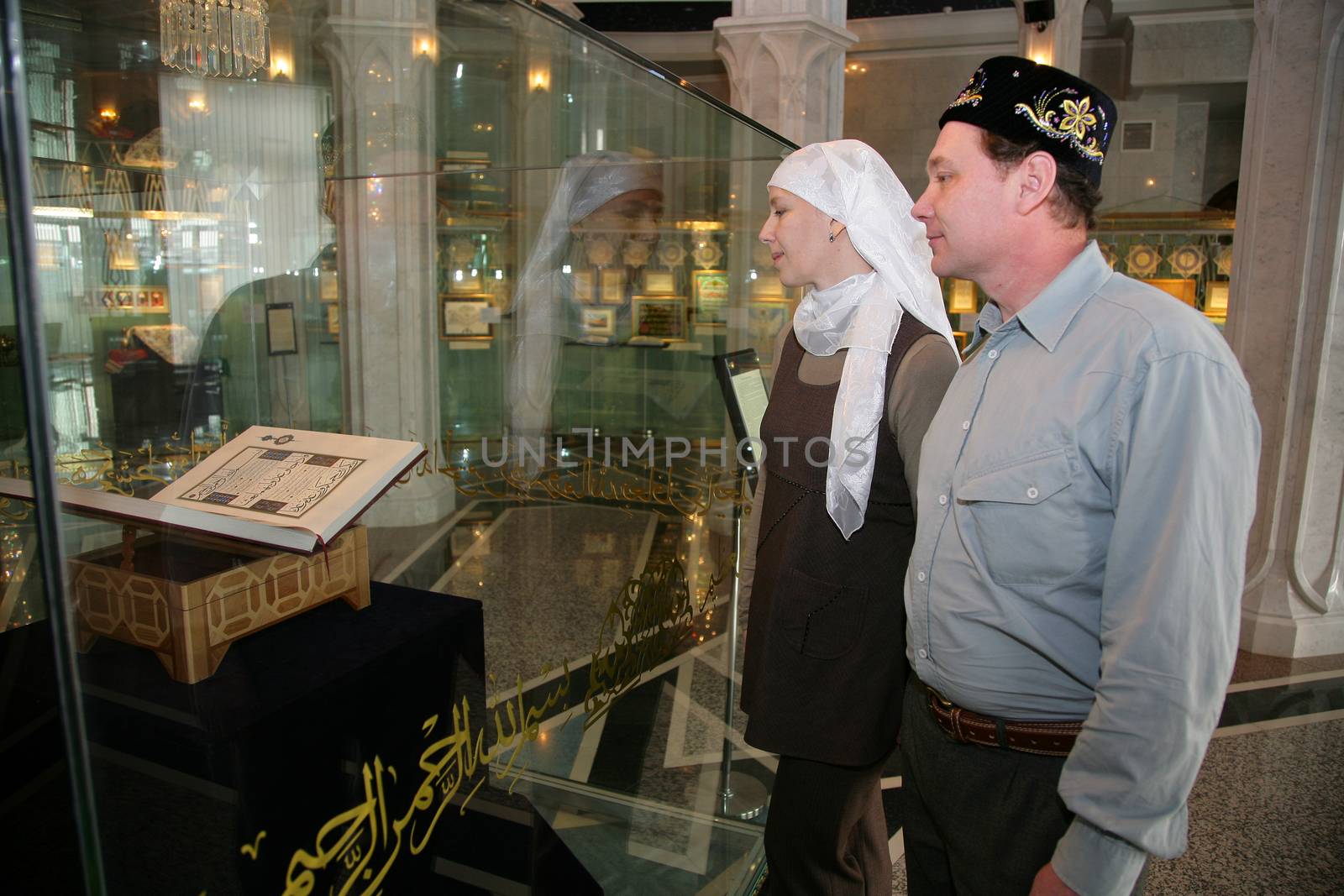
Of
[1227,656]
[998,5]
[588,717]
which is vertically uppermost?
[998,5]

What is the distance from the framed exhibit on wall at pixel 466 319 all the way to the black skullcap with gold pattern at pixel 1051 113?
831 mm

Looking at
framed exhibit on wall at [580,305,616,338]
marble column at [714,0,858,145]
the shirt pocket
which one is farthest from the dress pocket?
marble column at [714,0,858,145]

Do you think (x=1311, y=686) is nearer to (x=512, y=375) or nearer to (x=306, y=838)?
(x=512, y=375)

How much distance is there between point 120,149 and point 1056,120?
1.07 m

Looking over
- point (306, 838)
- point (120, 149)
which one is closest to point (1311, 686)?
point (306, 838)

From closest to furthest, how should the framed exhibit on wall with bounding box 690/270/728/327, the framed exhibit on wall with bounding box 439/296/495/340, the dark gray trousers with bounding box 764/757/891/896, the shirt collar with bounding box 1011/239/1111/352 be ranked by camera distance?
the shirt collar with bounding box 1011/239/1111/352 → the framed exhibit on wall with bounding box 439/296/495/340 → the dark gray trousers with bounding box 764/757/891/896 → the framed exhibit on wall with bounding box 690/270/728/327

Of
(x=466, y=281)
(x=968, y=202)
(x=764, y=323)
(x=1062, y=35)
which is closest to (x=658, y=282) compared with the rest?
(x=764, y=323)

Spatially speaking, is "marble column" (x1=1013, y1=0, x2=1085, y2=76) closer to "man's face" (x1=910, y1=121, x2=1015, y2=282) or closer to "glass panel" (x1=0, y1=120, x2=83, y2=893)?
"man's face" (x1=910, y1=121, x2=1015, y2=282)

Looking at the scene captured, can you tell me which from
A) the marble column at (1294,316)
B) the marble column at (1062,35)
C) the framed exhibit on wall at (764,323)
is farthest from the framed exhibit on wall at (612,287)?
the marble column at (1062,35)

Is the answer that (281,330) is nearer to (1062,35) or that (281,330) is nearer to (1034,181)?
(1034,181)

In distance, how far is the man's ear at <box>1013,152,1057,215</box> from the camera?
116cm

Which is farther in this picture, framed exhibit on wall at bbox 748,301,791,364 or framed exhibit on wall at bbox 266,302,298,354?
framed exhibit on wall at bbox 748,301,791,364

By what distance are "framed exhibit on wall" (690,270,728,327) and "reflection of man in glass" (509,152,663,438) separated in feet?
4.10

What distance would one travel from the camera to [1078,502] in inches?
41.6
